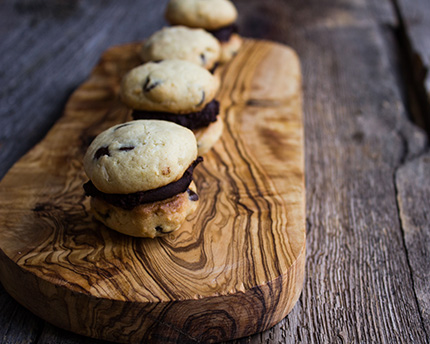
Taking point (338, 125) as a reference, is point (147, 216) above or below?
above

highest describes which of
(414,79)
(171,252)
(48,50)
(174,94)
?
(174,94)

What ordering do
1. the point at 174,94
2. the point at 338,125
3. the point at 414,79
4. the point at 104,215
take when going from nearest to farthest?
the point at 104,215
the point at 174,94
the point at 338,125
the point at 414,79

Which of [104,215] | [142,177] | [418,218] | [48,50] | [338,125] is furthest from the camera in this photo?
[48,50]

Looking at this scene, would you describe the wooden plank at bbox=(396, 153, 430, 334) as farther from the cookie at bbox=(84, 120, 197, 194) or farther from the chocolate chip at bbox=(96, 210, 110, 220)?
the chocolate chip at bbox=(96, 210, 110, 220)

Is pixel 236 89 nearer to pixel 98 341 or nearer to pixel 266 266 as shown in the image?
pixel 266 266

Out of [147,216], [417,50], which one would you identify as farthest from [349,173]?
[417,50]

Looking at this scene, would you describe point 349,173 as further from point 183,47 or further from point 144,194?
point 144,194

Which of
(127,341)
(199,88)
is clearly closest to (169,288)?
(127,341)
